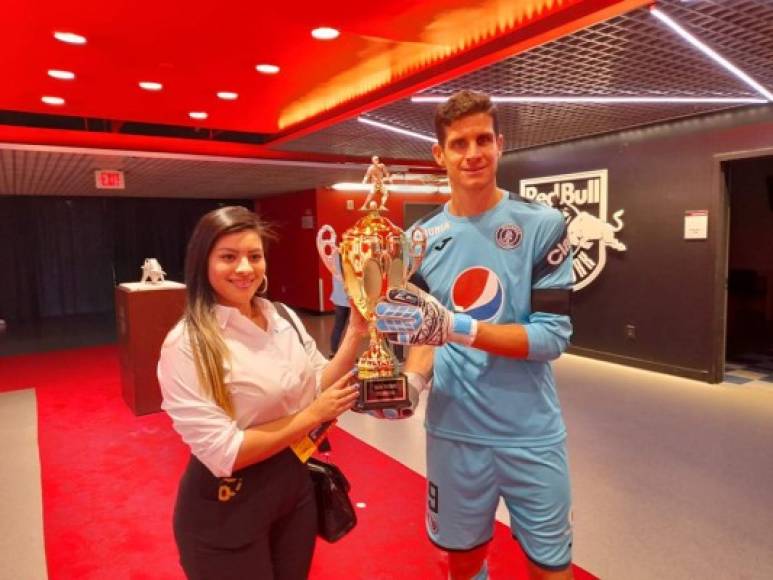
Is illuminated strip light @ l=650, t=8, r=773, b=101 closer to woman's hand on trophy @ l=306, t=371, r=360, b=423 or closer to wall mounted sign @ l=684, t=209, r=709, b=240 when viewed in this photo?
wall mounted sign @ l=684, t=209, r=709, b=240

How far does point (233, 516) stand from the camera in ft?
3.93

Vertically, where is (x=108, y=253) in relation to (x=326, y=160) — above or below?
below

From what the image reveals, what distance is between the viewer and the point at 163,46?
312 centimetres

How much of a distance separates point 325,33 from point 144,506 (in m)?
2.69

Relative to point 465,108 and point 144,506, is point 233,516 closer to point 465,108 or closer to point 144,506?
point 465,108

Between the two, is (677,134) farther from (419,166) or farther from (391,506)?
(391,506)

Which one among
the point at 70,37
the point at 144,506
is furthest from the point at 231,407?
the point at 70,37

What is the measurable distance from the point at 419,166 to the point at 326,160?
1604mm

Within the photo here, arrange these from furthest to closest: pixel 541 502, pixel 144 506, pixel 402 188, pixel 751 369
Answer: pixel 402 188 < pixel 751 369 < pixel 144 506 < pixel 541 502

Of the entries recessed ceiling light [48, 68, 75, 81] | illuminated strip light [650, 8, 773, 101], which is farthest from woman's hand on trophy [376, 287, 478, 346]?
recessed ceiling light [48, 68, 75, 81]

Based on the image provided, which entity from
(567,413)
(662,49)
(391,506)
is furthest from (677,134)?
(391,506)

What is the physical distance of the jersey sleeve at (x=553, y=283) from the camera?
125 centimetres

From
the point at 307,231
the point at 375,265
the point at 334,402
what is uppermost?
the point at 307,231

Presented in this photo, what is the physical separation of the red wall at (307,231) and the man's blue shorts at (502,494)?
7457 millimetres
